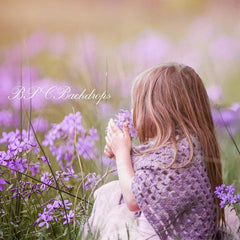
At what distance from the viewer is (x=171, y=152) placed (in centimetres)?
95

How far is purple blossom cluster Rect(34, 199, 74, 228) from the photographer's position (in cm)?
100

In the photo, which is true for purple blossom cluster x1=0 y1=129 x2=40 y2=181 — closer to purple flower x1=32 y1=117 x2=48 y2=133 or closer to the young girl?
purple flower x1=32 y1=117 x2=48 y2=133

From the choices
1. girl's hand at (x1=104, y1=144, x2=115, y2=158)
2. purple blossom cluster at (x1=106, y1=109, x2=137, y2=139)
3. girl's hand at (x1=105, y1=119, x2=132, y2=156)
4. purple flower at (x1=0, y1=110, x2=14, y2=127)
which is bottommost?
girl's hand at (x1=104, y1=144, x2=115, y2=158)

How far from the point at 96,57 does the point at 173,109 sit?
0.26 meters

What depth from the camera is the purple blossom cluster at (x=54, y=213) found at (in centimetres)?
100

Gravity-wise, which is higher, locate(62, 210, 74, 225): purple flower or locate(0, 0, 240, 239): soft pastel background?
locate(0, 0, 240, 239): soft pastel background

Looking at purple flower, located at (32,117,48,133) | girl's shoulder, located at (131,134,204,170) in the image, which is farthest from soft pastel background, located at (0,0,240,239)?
girl's shoulder, located at (131,134,204,170)

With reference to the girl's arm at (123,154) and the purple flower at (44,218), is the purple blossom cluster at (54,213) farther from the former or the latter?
the girl's arm at (123,154)

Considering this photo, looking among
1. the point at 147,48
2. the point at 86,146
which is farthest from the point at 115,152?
the point at 147,48

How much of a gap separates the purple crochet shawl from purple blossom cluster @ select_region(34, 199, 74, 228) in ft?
0.63

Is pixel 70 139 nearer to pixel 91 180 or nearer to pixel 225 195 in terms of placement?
pixel 91 180

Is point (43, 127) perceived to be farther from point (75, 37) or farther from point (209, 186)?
point (209, 186)

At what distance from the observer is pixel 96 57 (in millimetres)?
1075

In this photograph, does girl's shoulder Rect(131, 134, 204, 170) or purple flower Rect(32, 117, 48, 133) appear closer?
girl's shoulder Rect(131, 134, 204, 170)
